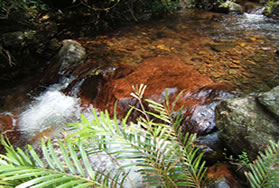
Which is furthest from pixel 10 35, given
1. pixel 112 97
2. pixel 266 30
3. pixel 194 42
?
pixel 266 30

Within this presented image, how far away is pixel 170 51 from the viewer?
4480mm

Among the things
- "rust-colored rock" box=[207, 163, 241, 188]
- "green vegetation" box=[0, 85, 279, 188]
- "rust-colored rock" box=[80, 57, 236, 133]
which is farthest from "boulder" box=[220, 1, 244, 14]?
"green vegetation" box=[0, 85, 279, 188]

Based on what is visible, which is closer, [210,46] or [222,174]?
[222,174]

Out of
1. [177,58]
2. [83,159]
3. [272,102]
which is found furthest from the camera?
[177,58]

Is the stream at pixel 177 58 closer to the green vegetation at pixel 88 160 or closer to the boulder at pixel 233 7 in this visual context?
the green vegetation at pixel 88 160

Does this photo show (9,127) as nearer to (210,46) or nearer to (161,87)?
(161,87)

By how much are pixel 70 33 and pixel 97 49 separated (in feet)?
6.42

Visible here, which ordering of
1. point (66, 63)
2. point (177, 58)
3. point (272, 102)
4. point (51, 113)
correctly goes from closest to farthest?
point (272, 102), point (51, 113), point (177, 58), point (66, 63)

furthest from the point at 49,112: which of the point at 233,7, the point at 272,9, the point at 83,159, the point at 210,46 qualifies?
the point at 272,9

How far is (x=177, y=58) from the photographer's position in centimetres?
405

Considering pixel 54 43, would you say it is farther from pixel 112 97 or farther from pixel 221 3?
pixel 221 3

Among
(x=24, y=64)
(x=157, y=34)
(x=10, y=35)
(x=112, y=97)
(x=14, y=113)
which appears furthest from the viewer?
(x=157, y=34)

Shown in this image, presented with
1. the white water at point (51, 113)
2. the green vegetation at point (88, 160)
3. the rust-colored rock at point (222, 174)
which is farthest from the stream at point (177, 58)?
the green vegetation at point (88, 160)

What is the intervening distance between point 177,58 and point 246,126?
7.93 ft
